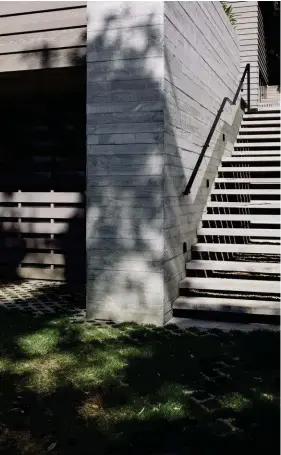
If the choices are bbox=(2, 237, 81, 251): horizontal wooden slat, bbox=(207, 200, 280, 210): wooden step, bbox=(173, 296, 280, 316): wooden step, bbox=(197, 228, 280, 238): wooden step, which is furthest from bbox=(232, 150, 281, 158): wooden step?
bbox=(173, 296, 280, 316): wooden step

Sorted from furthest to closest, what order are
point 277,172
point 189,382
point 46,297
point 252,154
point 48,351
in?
point 252,154, point 277,172, point 46,297, point 48,351, point 189,382

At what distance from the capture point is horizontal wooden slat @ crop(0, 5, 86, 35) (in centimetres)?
605

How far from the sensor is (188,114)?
6547 mm

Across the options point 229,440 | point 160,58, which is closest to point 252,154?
point 160,58

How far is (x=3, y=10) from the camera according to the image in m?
6.51

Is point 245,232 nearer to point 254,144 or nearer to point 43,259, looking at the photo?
point 254,144

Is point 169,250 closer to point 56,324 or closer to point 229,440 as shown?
point 56,324

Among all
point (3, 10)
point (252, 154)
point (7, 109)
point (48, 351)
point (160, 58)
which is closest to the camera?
point (48, 351)

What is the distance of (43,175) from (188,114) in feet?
15.0

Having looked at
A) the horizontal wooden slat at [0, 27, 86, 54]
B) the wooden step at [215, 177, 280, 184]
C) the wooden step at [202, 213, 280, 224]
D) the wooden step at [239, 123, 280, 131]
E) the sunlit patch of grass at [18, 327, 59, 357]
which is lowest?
the sunlit patch of grass at [18, 327, 59, 357]

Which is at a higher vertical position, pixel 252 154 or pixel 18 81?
pixel 18 81

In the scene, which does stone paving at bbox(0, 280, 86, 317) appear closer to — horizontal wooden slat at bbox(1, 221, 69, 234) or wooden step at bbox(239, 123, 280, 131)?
horizontal wooden slat at bbox(1, 221, 69, 234)

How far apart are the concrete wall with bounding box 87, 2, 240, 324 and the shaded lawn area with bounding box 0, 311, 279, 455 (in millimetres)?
573

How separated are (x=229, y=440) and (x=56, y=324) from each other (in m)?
3.00
